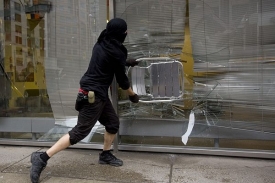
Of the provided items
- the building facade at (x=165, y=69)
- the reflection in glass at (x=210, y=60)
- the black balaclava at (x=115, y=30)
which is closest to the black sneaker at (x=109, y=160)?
the building facade at (x=165, y=69)

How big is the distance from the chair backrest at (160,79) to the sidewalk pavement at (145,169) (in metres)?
0.86

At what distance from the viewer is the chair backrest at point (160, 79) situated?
4.06 meters

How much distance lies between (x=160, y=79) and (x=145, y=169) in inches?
48.9

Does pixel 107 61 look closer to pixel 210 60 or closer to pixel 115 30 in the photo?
pixel 115 30

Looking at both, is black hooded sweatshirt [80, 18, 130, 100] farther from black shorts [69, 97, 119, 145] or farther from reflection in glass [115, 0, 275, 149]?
reflection in glass [115, 0, 275, 149]

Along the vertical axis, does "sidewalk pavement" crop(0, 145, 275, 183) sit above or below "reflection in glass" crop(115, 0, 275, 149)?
below

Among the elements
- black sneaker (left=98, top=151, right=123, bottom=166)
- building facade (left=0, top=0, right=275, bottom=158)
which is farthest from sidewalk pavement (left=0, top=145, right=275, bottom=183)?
building facade (left=0, top=0, right=275, bottom=158)

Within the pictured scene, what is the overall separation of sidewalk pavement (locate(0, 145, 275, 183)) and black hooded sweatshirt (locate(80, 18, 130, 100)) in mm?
939

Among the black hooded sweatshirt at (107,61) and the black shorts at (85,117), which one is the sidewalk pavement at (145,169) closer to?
the black shorts at (85,117)

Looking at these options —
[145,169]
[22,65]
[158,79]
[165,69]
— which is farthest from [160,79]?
[22,65]

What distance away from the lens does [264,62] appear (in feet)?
12.6

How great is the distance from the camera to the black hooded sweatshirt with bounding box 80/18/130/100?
131 inches

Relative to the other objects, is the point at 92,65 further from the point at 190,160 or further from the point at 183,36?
the point at 190,160

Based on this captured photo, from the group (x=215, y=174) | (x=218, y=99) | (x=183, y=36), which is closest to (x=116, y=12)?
(x=183, y=36)
